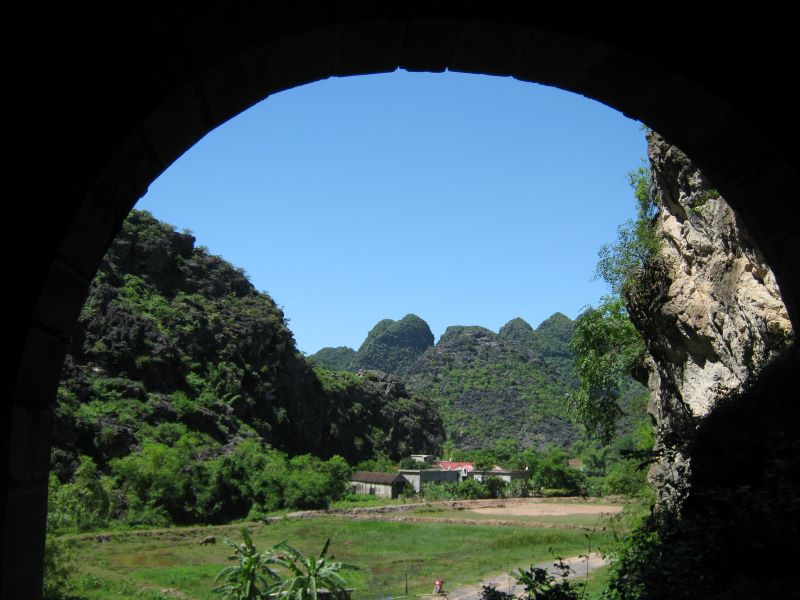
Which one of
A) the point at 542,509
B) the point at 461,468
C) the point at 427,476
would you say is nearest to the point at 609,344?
the point at 542,509

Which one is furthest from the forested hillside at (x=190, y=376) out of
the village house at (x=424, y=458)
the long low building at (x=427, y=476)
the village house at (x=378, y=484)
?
the long low building at (x=427, y=476)

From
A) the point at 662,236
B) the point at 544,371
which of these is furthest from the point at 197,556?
the point at 544,371

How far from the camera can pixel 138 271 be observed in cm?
6494

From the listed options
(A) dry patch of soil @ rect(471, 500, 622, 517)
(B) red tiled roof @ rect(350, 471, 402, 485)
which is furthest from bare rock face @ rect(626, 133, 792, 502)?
(B) red tiled roof @ rect(350, 471, 402, 485)

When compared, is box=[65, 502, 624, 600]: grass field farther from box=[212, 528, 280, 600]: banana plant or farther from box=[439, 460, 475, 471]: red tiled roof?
box=[439, 460, 475, 471]: red tiled roof

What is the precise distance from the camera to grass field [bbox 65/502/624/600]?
23.4m

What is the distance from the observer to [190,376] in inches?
2421

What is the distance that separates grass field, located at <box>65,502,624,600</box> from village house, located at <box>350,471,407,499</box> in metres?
19.6

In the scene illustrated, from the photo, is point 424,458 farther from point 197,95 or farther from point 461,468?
point 197,95

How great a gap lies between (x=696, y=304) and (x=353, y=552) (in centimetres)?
2418

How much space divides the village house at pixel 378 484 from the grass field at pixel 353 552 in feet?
64.4

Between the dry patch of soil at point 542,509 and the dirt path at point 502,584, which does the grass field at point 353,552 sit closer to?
the dirt path at point 502,584

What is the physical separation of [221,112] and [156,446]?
160 ft

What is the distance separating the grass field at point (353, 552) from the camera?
76.8 feet
